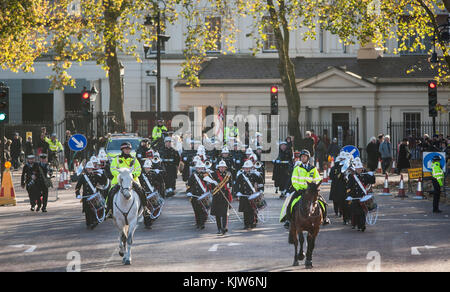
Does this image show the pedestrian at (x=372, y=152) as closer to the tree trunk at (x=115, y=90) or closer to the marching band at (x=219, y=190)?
the tree trunk at (x=115, y=90)

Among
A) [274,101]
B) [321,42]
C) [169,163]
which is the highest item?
[321,42]

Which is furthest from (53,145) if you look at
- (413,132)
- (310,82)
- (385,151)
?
(413,132)

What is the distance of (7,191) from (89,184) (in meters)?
6.28

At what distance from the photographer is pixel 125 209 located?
16.9 metres

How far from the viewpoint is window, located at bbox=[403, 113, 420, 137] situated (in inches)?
1907

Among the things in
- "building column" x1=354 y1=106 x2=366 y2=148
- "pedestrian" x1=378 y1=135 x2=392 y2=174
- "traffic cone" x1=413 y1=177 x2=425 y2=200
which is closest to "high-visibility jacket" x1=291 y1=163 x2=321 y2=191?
"traffic cone" x1=413 y1=177 x2=425 y2=200

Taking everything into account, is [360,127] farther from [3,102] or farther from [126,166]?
[126,166]

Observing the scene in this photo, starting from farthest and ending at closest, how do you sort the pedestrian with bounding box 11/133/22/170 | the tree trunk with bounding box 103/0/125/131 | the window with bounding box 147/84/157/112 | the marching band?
the window with bounding box 147/84/157/112 < the tree trunk with bounding box 103/0/125/131 < the pedestrian with bounding box 11/133/22/170 < the marching band

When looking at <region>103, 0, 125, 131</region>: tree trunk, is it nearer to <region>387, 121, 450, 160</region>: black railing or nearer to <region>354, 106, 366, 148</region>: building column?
<region>354, 106, 366, 148</region>: building column

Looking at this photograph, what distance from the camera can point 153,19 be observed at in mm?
40531

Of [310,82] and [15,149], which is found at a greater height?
[310,82]

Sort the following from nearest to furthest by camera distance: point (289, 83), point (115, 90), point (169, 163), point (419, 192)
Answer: point (419, 192) < point (169, 163) < point (115, 90) < point (289, 83)

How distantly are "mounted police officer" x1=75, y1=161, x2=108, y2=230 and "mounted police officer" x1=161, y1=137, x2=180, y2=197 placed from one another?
6.98 m

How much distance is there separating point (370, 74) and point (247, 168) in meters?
30.4
